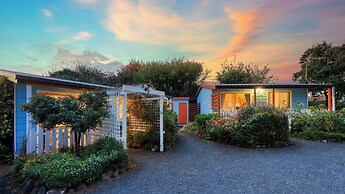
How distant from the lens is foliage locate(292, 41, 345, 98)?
19.9 m

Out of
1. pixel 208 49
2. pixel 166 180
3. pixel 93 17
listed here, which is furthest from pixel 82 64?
pixel 166 180

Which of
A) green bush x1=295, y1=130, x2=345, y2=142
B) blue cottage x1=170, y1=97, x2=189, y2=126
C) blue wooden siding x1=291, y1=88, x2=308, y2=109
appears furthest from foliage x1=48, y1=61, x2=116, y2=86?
green bush x1=295, y1=130, x2=345, y2=142

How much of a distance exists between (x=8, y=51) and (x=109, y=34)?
5045 millimetres

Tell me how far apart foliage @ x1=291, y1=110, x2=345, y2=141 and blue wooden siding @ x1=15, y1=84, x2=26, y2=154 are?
10955 mm

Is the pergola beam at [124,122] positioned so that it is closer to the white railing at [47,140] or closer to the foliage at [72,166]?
the foliage at [72,166]

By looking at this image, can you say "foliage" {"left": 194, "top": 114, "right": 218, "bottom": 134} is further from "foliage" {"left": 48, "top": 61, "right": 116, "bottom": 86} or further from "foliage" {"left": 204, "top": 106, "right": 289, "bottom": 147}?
"foliage" {"left": 48, "top": 61, "right": 116, "bottom": 86}

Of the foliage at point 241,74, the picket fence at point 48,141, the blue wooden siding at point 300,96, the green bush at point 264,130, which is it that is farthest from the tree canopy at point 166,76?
the picket fence at point 48,141

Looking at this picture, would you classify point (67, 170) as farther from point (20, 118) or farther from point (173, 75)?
point (173, 75)

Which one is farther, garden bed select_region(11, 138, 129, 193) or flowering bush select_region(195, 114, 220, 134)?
flowering bush select_region(195, 114, 220, 134)

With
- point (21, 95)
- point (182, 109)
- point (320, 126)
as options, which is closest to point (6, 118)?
point (21, 95)

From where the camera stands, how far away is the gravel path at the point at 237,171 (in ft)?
12.0

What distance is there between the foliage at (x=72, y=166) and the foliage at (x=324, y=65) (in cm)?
2281

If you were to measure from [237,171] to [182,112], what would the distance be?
481 inches

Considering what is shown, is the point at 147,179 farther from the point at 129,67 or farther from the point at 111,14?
the point at 129,67
